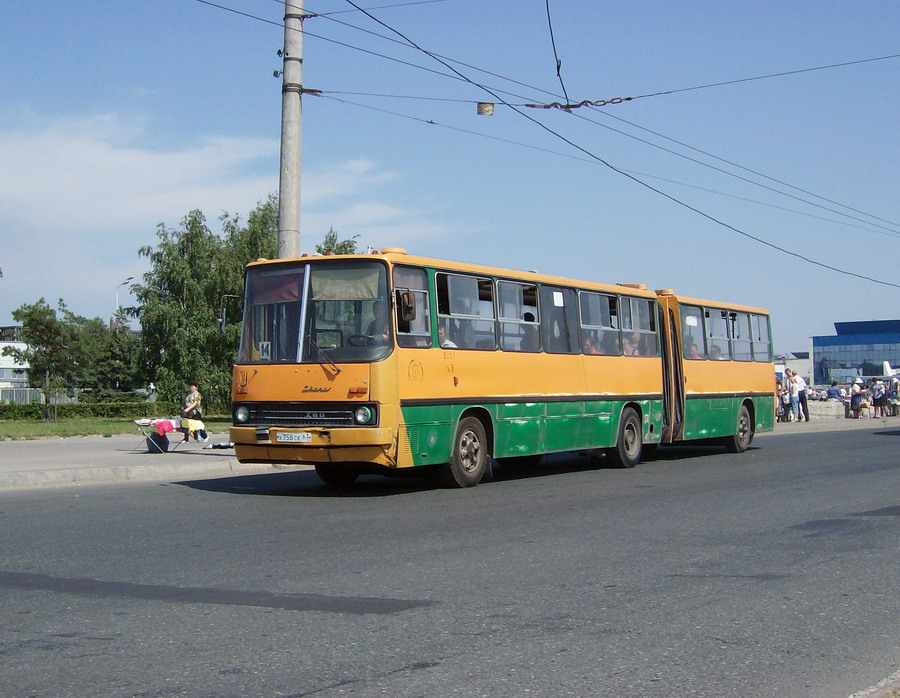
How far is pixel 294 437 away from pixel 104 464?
18.6ft

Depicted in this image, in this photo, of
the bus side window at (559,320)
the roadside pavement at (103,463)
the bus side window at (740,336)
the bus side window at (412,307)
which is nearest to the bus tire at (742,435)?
the bus side window at (740,336)

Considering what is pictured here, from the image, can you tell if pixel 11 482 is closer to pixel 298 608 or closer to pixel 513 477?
pixel 513 477

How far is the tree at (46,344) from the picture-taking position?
169 feet

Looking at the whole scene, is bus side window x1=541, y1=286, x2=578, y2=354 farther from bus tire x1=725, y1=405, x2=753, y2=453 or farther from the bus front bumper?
bus tire x1=725, y1=405, x2=753, y2=453

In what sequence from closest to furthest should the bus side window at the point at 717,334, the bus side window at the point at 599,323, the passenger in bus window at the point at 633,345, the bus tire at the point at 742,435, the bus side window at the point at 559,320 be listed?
1. the bus side window at the point at 559,320
2. the bus side window at the point at 599,323
3. the passenger in bus window at the point at 633,345
4. the bus side window at the point at 717,334
5. the bus tire at the point at 742,435

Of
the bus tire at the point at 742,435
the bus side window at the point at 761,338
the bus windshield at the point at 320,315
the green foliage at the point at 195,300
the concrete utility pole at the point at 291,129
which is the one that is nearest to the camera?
the bus windshield at the point at 320,315

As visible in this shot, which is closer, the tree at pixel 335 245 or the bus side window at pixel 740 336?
the bus side window at pixel 740 336

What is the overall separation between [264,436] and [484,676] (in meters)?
9.58

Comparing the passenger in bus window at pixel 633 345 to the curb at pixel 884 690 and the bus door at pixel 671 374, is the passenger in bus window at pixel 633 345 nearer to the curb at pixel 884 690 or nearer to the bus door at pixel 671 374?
the bus door at pixel 671 374

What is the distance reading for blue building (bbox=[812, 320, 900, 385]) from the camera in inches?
6112

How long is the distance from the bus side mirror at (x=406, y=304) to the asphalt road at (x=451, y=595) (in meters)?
2.30

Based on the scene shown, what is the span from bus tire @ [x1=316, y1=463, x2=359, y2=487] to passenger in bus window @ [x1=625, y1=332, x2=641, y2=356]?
6197mm

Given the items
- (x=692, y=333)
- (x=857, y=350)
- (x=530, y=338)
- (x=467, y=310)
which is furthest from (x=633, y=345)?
(x=857, y=350)

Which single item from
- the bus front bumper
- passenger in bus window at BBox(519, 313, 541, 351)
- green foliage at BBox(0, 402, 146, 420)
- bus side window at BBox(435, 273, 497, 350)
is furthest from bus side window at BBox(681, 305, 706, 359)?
green foliage at BBox(0, 402, 146, 420)
